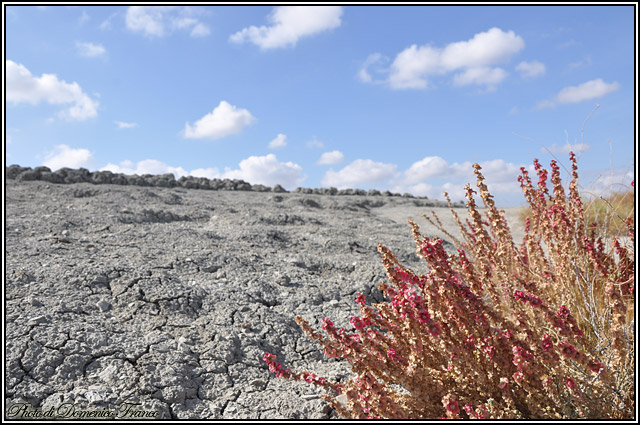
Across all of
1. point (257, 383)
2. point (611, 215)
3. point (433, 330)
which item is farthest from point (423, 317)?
point (611, 215)

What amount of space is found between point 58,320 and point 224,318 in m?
1.09

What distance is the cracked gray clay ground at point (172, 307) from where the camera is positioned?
252cm

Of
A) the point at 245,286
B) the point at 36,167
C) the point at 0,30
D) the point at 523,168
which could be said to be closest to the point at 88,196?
the point at 36,167

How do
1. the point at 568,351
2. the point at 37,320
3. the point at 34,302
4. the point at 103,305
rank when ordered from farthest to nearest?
1. the point at 103,305
2. the point at 34,302
3. the point at 37,320
4. the point at 568,351

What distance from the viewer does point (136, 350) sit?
280 centimetres

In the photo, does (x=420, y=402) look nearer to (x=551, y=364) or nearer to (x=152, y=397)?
(x=551, y=364)

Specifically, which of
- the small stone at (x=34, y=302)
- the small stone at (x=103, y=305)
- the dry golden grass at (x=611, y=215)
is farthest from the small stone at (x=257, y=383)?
the dry golden grass at (x=611, y=215)

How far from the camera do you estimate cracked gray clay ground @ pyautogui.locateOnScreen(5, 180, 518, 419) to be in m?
2.52

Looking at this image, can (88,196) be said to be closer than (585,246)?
No

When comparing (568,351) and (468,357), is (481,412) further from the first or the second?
(568,351)

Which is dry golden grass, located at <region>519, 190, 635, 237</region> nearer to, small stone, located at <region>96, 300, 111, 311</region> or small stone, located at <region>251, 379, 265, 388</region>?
small stone, located at <region>251, 379, 265, 388</region>

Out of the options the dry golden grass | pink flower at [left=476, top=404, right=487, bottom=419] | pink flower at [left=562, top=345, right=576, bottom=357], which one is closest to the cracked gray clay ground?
pink flower at [left=476, top=404, right=487, bottom=419]

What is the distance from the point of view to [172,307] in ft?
11.1

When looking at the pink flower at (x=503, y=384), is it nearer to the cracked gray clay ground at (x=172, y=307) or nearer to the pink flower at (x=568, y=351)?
the pink flower at (x=568, y=351)
